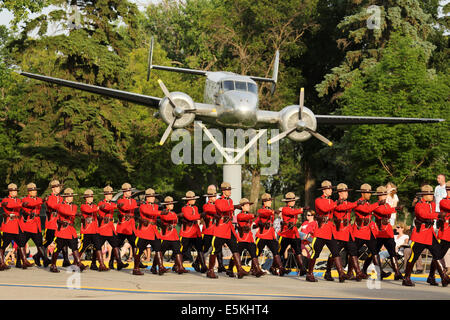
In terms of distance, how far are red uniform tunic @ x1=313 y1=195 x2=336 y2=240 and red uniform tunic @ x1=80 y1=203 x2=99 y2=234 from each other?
4.81m

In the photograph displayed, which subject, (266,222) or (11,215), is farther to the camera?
(11,215)

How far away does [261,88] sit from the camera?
4603 centimetres

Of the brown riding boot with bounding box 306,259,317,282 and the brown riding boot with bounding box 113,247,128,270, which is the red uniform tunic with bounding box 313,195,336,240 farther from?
the brown riding boot with bounding box 113,247,128,270

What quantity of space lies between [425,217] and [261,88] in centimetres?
3351

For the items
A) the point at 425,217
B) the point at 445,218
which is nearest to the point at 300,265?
the point at 425,217

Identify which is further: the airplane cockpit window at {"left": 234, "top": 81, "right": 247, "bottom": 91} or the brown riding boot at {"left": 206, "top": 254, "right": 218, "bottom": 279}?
the airplane cockpit window at {"left": 234, "top": 81, "right": 247, "bottom": 91}

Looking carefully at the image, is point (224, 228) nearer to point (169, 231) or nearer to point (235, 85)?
point (169, 231)

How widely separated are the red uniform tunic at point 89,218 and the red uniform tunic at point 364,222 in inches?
216

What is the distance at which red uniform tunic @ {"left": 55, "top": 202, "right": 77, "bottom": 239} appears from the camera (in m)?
14.7

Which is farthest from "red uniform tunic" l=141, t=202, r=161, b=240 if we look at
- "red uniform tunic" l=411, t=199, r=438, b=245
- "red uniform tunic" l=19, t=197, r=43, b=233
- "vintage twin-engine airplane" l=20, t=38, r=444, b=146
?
"vintage twin-engine airplane" l=20, t=38, r=444, b=146

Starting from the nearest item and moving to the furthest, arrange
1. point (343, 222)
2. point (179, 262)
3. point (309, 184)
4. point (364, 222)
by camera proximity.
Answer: point (343, 222) < point (364, 222) < point (179, 262) < point (309, 184)

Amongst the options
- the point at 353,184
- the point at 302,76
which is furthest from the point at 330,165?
the point at 302,76

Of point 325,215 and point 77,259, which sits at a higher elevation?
point 325,215

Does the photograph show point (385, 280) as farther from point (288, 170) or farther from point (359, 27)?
point (288, 170)
